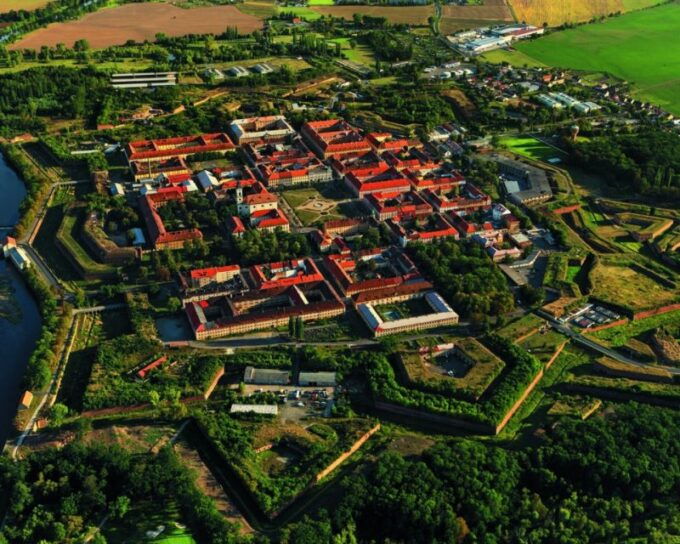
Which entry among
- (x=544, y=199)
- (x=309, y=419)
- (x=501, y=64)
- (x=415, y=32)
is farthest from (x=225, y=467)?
(x=415, y=32)

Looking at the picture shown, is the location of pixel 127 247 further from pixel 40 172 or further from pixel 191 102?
pixel 191 102

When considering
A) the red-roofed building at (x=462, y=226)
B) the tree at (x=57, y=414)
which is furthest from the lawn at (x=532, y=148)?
the tree at (x=57, y=414)

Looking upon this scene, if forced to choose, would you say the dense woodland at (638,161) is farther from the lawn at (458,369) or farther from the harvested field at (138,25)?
the harvested field at (138,25)

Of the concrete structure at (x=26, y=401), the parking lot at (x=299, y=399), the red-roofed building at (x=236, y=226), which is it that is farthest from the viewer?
the red-roofed building at (x=236, y=226)

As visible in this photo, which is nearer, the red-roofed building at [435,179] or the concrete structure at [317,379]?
the concrete structure at [317,379]

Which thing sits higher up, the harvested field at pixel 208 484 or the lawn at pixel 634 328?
the harvested field at pixel 208 484

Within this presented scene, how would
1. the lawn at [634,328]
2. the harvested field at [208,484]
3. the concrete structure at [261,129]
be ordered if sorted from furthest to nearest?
the concrete structure at [261,129], the lawn at [634,328], the harvested field at [208,484]

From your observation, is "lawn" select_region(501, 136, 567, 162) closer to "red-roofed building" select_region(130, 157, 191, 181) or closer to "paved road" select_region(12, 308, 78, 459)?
"red-roofed building" select_region(130, 157, 191, 181)

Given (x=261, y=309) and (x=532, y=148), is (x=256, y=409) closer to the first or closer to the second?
(x=261, y=309)
